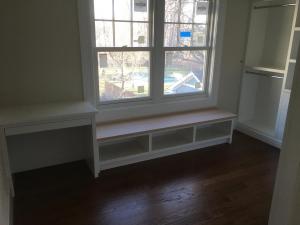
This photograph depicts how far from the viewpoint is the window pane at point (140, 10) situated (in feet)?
9.36

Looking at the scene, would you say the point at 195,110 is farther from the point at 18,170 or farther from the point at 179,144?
the point at 18,170

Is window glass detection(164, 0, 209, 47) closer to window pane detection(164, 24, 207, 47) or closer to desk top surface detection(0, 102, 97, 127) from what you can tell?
window pane detection(164, 24, 207, 47)

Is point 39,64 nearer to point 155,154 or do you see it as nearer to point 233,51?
point 155,154

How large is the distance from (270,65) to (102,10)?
8.21 ft

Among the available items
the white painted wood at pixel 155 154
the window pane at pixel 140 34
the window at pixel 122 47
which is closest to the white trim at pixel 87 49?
the window at pixel 122 47

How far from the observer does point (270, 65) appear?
11.9 feet

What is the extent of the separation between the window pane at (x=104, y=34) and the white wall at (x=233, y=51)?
5.35 ft

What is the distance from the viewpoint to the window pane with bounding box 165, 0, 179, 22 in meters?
3.01

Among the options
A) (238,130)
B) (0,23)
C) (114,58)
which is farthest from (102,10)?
(238,130)

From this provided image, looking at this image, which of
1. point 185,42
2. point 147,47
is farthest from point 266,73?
point 147,47

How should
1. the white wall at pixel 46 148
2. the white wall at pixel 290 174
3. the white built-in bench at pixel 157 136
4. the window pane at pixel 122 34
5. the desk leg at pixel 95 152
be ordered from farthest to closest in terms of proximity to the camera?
1. the window pane at pixel 122 34
2. the white built-in bench at pixel 157 136
3. the white wall at pixel 46 148
4. the desk leg at pixel 95 152
5. the white wall at pixel 290 174

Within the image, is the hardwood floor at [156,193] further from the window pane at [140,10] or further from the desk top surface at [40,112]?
the window pane at [140,10]

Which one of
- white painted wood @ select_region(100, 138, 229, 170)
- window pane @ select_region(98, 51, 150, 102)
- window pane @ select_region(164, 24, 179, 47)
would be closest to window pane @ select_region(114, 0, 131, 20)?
window pane @ select_region(98, 51, 150, 102)

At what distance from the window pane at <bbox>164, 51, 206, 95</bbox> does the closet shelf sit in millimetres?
705
